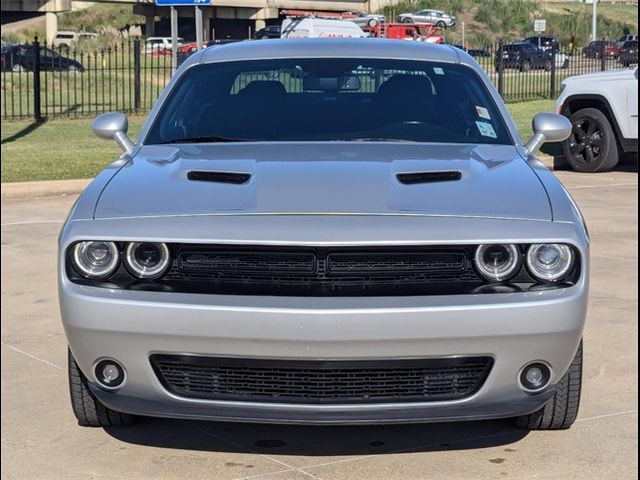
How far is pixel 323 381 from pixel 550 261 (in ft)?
2.91

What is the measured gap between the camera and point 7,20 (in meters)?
77.7

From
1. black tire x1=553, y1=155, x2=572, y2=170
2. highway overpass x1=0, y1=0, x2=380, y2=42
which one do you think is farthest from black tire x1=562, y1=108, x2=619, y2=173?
highway overpass x1=0, y1=0, x2=380, y2=42

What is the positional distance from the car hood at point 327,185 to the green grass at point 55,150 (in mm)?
8590

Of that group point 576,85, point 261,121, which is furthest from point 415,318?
point 576,85

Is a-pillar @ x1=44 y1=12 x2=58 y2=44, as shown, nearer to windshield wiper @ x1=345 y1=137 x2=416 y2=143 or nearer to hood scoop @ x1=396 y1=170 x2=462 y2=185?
windshield wiper @ x1=345 y1=137 x2=416 y2=143

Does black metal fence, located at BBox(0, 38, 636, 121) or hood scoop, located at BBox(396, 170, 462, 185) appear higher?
A: hood scoop, located at BBox(396, 170, 462, 185)

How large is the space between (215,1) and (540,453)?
65.6 m

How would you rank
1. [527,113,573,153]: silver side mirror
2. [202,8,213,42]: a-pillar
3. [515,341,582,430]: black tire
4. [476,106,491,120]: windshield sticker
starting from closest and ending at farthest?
[515,341,582,430]: black tire < [527,113,573,153]: silver side mirror < [476,106,491,120]: windshield sticker < [202,8,213,42]: a-pillar

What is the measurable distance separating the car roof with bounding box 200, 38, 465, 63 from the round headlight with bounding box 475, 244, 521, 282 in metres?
2.06

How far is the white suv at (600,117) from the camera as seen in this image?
559 inches

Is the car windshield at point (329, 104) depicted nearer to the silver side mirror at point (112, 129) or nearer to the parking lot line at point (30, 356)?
the silver side mirror at point (112, 129)

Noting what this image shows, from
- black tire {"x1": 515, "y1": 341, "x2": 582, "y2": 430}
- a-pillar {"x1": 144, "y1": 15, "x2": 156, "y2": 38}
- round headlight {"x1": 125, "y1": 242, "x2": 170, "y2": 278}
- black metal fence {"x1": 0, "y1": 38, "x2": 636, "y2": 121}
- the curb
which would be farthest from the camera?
a-pillar {"x1": 144, "y1": 15, "x2": 156, "y2": 38}

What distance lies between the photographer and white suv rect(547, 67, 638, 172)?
14.2m

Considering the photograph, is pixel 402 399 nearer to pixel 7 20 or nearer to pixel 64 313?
pixel 64 313
